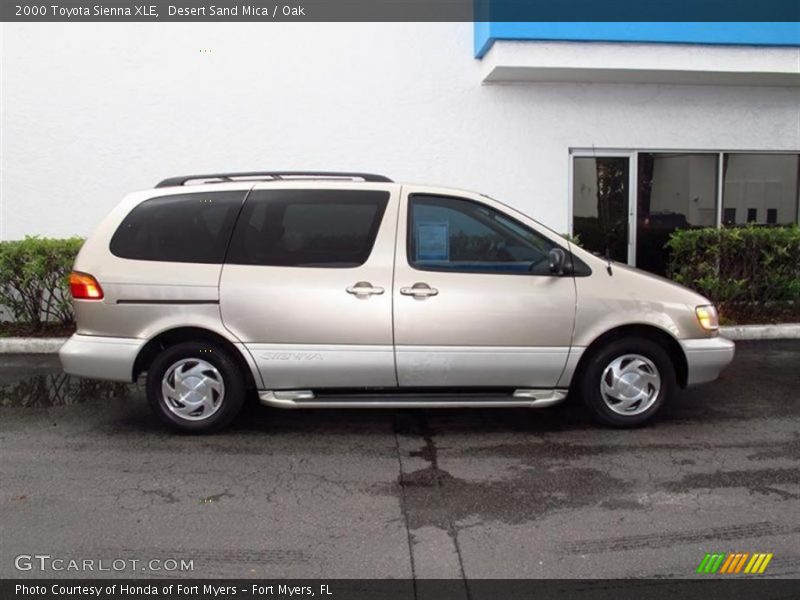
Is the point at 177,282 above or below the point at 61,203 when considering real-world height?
below

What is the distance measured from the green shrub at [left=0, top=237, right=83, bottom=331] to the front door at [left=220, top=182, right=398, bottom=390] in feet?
13.5

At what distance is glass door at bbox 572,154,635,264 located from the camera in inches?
386

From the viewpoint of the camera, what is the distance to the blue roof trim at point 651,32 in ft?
27.9

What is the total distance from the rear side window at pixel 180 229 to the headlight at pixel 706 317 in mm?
3422

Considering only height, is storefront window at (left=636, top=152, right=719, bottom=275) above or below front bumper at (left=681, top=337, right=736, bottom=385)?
above

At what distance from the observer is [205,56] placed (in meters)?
9.18

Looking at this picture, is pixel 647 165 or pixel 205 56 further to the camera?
pixel 647 165

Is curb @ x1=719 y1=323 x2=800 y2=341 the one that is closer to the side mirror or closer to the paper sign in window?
the side mirror

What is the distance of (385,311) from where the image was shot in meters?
5.03

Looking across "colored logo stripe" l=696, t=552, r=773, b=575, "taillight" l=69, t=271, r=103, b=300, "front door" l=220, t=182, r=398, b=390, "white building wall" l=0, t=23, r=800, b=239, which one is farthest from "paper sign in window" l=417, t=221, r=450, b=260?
"white building wall" l=0, t=23, r=800, b=239

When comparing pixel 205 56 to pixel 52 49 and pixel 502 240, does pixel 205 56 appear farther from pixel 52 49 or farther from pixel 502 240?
pixel 502 240
